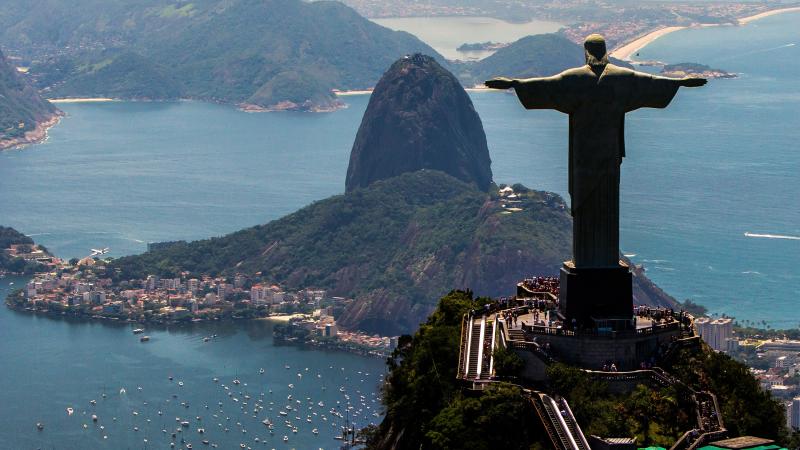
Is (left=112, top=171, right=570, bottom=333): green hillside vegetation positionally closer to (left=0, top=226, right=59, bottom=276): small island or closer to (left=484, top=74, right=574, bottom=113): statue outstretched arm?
(left=0, top=226, right=59, bottom=276): small island

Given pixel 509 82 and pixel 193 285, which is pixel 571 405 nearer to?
pixel 509 82

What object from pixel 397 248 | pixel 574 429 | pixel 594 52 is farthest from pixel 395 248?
pixel 574 429

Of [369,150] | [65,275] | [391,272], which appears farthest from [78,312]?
[369,150]

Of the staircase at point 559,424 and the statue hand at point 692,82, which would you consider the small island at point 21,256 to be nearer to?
the statue hand at point 692,82

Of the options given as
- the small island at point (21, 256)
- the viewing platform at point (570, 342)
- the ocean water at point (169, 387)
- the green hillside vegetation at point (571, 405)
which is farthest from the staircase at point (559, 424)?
the small island at point (21, 256)

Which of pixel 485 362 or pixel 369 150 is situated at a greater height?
pixel 369 150

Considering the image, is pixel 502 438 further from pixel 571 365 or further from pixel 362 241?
pixel 362 241
